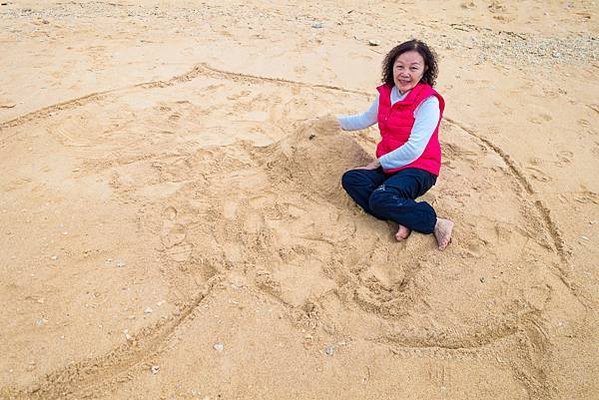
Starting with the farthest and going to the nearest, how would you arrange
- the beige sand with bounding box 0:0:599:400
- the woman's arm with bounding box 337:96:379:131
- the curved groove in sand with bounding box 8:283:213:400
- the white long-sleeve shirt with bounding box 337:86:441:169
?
the woman's arm with bounding box 337:96:379:131 → the white long-sleeve shirt with bounding box 337:86:441:169 → the beige sand with bounding box 0:0:599:400 → the curved groove in sand with bounding box 8:283:213:400

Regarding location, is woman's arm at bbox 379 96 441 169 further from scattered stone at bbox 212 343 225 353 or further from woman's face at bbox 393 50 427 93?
scattered stone at bbox 212 343 225 353

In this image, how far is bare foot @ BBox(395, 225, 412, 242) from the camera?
8.06ft

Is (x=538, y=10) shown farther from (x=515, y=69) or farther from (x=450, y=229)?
(x=450, y=229)

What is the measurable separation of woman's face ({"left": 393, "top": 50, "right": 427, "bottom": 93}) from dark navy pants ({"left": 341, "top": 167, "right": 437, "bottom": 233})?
499 mm

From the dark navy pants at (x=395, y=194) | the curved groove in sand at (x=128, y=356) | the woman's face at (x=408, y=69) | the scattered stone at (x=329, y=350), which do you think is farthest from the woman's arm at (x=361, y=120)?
the scattered stone at (x=329, y=350)

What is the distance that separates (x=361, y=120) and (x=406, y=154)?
1.76 ft

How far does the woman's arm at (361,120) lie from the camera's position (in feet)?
9.50

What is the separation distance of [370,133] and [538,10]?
4.61 m

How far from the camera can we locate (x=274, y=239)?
8.20 ft

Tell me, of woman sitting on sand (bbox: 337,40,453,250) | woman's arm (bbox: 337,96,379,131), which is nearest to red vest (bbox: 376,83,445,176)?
woman sitting on sand (bbox: 337,40,453,250)

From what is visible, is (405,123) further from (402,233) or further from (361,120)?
(402,233)

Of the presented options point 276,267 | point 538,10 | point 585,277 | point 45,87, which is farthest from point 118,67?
point 538,10

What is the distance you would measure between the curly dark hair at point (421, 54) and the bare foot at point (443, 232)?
2.94 ft

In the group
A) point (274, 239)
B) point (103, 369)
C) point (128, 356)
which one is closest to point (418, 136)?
point (274, 239)
